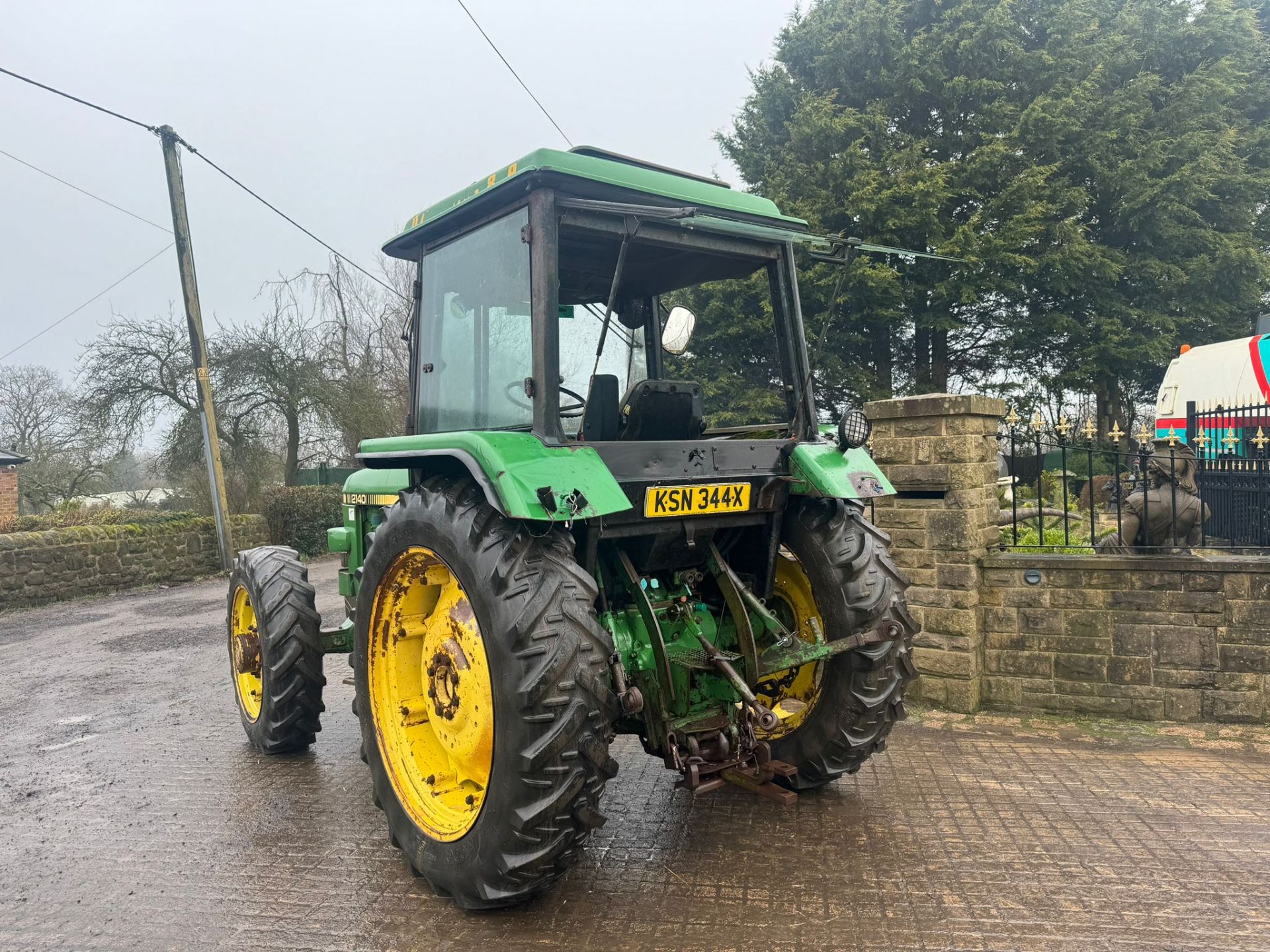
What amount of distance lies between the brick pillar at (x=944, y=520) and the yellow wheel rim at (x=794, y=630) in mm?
1755

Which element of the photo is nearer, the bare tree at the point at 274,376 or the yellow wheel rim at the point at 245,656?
the yellow wheel rim at the point at 245,656

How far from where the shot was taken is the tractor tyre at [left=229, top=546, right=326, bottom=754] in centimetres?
451

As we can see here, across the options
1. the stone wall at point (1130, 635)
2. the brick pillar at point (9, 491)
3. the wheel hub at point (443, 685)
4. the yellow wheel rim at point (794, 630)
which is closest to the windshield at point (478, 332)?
the wheel hub at point (443, 685)

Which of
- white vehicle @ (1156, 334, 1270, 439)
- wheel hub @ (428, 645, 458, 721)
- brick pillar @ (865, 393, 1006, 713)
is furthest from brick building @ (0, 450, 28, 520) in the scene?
white vehicle @ (1156, 334, 1270, 439)

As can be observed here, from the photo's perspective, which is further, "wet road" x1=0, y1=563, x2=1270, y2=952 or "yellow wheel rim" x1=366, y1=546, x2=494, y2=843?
"yellow wheel rim" x1=366, y1=546, x2=494, y2=843

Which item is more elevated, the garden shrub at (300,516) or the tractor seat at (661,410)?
the tractor seat at (661,410)

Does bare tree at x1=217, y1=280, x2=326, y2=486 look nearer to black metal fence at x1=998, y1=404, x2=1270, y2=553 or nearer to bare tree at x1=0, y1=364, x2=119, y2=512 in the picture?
bare tree at x1=0, y1=364, x2=119, y2=512

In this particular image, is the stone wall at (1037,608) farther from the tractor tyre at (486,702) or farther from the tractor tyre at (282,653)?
the tractor tyre at (282,653)

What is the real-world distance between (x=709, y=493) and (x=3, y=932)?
9.67ft

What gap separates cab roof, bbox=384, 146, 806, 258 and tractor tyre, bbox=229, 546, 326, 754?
2.07 metres

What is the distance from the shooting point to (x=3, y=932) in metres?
2.96

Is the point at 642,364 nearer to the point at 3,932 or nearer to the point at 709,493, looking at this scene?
the point at 709,493

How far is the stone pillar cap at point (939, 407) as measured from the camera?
5234 mm

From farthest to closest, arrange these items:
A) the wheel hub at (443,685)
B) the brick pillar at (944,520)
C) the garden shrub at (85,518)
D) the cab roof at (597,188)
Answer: the garden shrub at (85,518)
the brick pillar at (944,520)
the wheel hub at (443,685)
the cab roof at (597,188)
